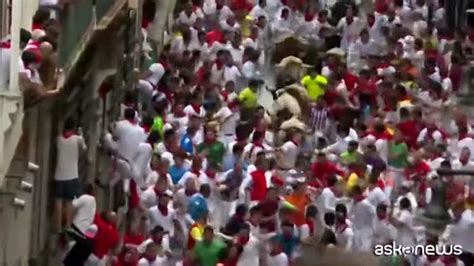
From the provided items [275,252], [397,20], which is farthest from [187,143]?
[397,20]

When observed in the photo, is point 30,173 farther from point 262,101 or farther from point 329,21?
point 329,21

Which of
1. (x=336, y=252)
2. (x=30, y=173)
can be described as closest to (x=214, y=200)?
(x=336, y=252)

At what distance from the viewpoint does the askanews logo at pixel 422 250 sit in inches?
947

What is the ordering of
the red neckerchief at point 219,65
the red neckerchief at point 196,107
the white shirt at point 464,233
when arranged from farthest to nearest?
1. the red neckerchief at point 219,65
2. the red neckerchief at point 196,107
3. the white shirt at point 464,233

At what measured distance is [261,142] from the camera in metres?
29.0

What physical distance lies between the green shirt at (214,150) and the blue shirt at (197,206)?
2174mm

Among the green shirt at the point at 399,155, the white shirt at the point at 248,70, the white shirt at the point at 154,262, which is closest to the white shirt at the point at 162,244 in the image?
the white shirt at the point at 154,262

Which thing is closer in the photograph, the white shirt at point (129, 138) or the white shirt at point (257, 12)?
the white shirt at point (129, 138)

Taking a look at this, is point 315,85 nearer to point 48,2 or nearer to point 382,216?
point 382,216

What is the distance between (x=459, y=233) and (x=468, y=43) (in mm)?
14541

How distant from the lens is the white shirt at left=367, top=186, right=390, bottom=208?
26.2 meters

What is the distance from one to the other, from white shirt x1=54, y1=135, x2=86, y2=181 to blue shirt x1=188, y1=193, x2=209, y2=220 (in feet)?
6.51

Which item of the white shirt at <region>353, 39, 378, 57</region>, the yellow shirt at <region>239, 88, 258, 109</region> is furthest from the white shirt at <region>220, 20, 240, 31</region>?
the yellow shirt at <region>239, 88, 258, 109</region>

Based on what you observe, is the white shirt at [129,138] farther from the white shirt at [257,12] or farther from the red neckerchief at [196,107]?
→ the white shirt at [257,12]
